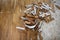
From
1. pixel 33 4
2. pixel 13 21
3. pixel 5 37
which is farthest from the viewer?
pixel 33 4

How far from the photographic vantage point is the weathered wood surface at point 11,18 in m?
1.16

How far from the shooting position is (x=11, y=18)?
1.29m

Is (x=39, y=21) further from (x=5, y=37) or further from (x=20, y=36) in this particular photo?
(x=5, y=37)

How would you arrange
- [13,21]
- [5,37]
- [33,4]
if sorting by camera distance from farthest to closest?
[33,4], [13,21], [5,37]

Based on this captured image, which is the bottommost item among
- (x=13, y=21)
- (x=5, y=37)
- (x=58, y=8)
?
(x=5, y=37)

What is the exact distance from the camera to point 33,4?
1422 millimetres

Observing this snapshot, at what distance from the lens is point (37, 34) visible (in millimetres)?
1181

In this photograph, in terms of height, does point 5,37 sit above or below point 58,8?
below

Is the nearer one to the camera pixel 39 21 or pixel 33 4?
pixel 39 21

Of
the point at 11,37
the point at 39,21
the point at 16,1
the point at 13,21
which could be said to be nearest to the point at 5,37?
the point at 11,37

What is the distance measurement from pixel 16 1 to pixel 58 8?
0.46 m

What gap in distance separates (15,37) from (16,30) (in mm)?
74

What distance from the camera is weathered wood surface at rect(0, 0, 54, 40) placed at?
1.16 metres

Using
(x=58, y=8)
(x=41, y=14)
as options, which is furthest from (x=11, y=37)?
(x=58, y=8)
